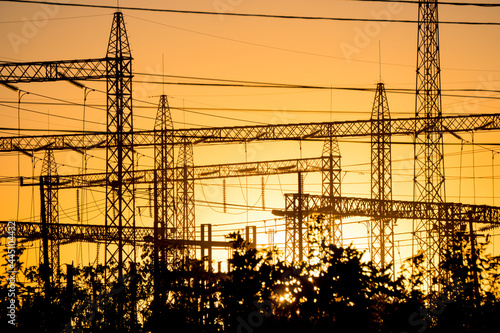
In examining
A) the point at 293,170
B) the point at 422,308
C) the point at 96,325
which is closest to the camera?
the point at 422,308

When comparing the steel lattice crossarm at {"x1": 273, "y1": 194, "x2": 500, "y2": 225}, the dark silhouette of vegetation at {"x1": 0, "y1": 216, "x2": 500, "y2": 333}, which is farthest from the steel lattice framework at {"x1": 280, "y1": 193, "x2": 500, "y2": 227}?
the dark silhouette of vegetation at {"x1": 0, "y1": 216, "x2": 500, "y2": 333}

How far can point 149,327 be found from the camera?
23.1 meters

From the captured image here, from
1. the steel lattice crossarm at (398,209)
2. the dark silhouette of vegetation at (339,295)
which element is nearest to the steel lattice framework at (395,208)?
the steel lattice crossarm at (398,209)

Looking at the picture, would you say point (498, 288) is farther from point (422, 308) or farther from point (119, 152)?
point (119, 152)

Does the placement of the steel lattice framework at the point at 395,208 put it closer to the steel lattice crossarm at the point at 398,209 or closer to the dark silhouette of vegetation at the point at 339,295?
the steel lattice crossarm at the point at 398,209

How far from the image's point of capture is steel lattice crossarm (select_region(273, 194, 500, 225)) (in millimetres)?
38312

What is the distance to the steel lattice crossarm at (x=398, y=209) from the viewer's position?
126 feet

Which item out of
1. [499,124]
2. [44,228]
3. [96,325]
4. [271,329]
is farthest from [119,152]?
[499,124]

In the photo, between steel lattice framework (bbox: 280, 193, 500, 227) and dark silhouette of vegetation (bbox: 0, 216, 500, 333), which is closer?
dark silhouette of vegetation (bbox: 0, 216, 500, 333)

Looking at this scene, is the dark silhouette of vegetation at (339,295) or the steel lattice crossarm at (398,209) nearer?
the dark silhouette of vegetation at (339,295)

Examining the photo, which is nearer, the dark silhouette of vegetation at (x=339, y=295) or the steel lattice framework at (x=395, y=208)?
the dark silhouette of vegetation at (x=339, y=295)

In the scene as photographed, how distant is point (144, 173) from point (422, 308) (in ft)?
117

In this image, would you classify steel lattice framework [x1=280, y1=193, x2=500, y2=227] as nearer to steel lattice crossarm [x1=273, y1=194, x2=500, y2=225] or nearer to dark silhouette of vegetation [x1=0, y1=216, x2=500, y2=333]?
steel lattice crossarm [x1=273, y1=194, x2=500, y2=225]

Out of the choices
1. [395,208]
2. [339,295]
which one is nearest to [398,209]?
[395,208]
